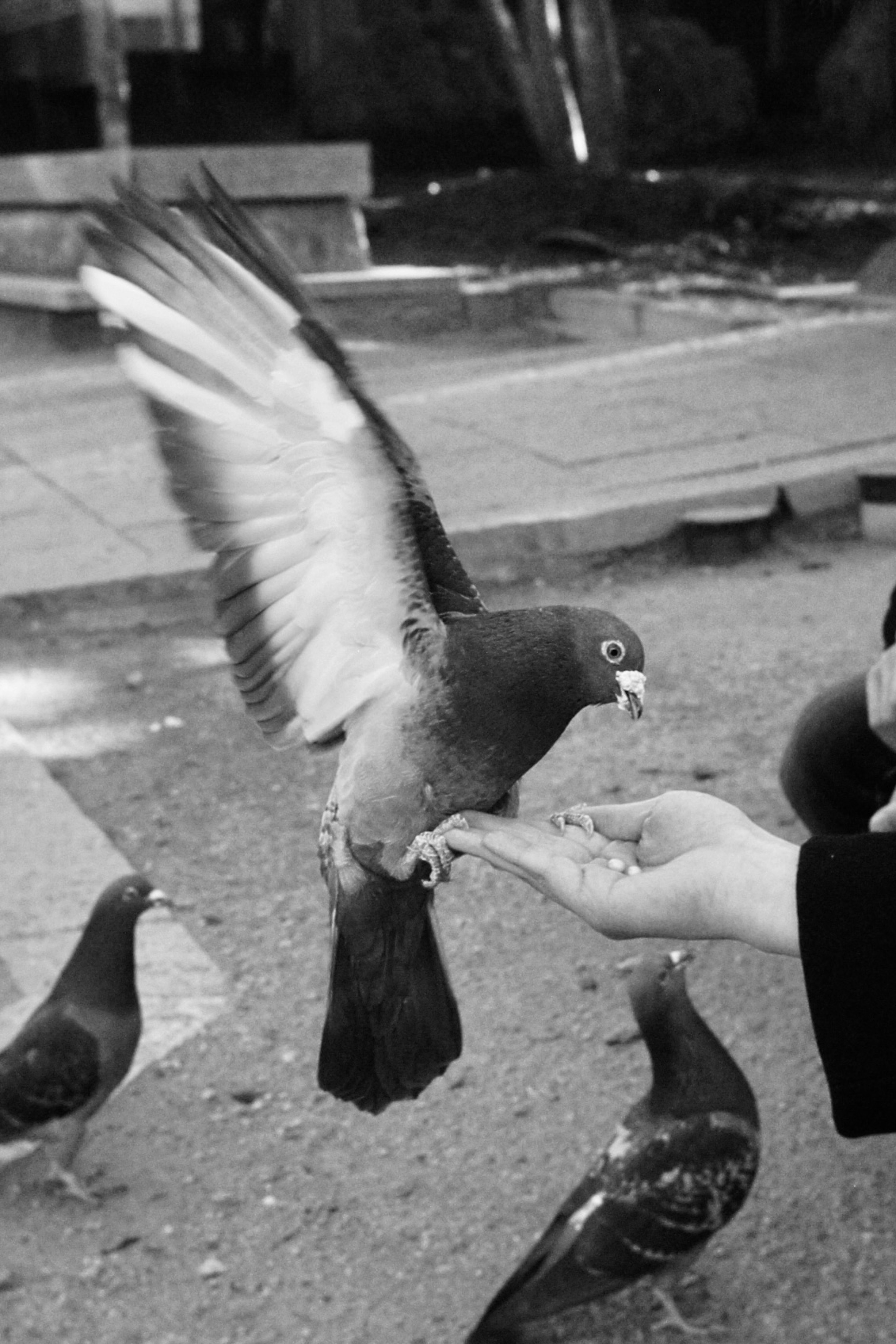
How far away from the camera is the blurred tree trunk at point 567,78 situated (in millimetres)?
12766

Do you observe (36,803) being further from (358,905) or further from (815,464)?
(815,464)

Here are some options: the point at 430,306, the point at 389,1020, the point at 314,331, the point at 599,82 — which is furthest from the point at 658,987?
the point at 599,82

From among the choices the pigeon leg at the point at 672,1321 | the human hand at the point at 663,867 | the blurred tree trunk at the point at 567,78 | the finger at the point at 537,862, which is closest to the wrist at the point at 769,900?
the human hand at the point at 663,867

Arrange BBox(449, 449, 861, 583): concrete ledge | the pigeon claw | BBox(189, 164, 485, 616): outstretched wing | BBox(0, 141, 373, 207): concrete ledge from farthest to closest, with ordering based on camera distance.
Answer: BBox(0, 141, 373, 207): concrete ledge → BBox(449, 449, 861, 583): concrete ledge → the pigeon claw → BBox(189, 164, 485, 616): outstretched wing

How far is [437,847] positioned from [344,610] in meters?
0.32

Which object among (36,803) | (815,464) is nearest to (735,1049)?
(36,803)

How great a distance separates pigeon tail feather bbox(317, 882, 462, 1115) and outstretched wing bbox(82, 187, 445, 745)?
1.01 feet

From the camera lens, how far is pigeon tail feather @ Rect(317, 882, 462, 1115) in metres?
2.30

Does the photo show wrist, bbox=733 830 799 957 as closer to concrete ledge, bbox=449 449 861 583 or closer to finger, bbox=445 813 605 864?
finger, bbox=445 813 605 864

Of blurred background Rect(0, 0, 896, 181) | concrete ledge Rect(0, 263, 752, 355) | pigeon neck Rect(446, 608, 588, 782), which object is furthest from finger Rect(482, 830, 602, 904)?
blurred background Rect(0, 0, 896, 181)

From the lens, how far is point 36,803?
413 cm

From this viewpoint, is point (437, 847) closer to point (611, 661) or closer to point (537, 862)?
point (537, 862)

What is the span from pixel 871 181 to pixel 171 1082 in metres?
13.8

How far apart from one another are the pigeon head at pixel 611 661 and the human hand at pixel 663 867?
0.17 meters
